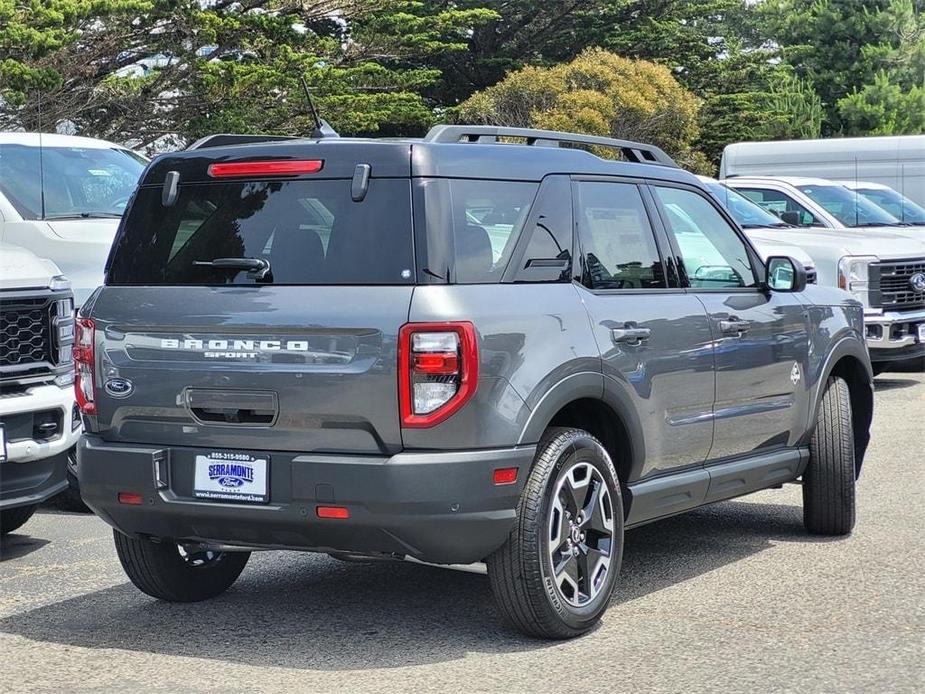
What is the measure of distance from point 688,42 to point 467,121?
9.95m

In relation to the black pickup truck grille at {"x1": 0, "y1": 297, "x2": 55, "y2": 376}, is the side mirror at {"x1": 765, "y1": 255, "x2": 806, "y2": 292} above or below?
above

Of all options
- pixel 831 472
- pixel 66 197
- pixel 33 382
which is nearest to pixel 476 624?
pixel 831 472

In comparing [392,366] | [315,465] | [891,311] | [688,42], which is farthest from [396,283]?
[688,42]

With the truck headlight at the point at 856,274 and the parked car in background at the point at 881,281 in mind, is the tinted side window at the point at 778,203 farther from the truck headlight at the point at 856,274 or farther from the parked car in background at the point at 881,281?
the truck headlight at the point at 856,274

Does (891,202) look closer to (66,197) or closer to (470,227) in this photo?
(66,197)

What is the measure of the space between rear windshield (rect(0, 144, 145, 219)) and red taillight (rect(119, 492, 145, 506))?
5.09 m

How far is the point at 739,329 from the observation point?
6.72 m

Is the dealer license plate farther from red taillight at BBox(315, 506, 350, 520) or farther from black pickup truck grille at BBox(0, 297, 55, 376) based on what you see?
black pickup truck grille at BBox(0, 297, 55, 376)

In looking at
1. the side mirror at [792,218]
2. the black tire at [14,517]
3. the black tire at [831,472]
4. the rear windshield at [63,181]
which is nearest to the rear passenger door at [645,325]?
the black tire at [831,472]

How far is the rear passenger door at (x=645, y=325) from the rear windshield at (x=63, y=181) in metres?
5.27

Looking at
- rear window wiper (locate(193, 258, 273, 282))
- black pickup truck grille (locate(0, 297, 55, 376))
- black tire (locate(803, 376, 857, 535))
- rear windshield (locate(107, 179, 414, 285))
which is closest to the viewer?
rear windshield (locate(107, 179, 414, 285))

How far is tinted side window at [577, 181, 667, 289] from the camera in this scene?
5996mm

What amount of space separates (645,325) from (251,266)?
164 cm

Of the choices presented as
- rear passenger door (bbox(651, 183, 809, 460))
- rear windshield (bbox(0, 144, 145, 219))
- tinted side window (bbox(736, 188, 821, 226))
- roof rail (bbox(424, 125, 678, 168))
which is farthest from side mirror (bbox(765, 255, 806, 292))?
tinted side window (bbox(736, 188, 821, 226))
